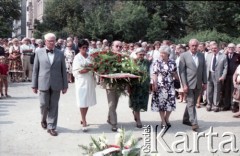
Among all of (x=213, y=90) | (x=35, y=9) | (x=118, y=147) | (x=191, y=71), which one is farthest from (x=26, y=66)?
(x=118, y=147)

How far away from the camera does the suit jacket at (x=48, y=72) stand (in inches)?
296

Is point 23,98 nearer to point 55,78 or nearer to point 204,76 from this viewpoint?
point 55,78

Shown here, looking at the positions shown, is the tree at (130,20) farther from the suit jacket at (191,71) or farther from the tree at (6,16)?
the tree at (6,16)

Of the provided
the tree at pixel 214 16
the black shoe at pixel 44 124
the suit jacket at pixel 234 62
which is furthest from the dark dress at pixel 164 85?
the tree at pixel 214 16

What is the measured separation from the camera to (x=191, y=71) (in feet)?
26.9

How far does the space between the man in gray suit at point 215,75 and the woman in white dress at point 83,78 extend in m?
3.78

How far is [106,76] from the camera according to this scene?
758 centimetres

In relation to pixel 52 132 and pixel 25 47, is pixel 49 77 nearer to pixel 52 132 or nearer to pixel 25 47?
pixel 52 132

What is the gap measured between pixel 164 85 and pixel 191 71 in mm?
621

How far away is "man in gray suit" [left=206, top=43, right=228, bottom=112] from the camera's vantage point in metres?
10.4

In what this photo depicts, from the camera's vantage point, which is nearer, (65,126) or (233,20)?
(233,20)

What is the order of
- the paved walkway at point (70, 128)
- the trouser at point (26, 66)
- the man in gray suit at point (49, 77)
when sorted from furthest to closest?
the trouser at point (26, 66)
the man in gray suit at point (49, 77)
the paved walkway at point (70, 128)

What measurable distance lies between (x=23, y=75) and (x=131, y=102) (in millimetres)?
9542

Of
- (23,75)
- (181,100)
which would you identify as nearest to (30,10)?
(181,100)
